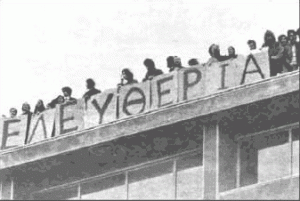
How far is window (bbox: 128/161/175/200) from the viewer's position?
40.2 metres

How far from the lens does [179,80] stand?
40.0 metres

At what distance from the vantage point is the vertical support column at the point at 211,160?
128 feet

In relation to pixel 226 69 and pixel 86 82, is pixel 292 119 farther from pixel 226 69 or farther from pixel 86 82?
pixel 86 82

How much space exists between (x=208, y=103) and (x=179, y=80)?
1099 millimetres

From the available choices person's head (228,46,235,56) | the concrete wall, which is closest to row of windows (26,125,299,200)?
the concrete wall

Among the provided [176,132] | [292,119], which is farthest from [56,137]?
[292,119]

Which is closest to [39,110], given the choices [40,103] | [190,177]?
[40,103]

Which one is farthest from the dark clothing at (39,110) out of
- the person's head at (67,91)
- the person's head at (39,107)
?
the person's head at (67,91)

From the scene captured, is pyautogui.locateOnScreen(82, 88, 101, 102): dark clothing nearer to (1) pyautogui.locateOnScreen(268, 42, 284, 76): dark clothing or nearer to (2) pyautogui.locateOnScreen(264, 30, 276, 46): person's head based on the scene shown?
(1) pyautogui.locateOnScreen(268, 42, 284, 76): dark clothing

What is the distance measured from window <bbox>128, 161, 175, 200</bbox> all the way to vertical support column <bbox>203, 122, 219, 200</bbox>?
1.19m

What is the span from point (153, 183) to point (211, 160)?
1934 mm

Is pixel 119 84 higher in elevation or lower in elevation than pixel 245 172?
higher

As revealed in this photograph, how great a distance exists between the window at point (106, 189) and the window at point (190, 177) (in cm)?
168

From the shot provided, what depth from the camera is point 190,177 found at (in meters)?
39.9
